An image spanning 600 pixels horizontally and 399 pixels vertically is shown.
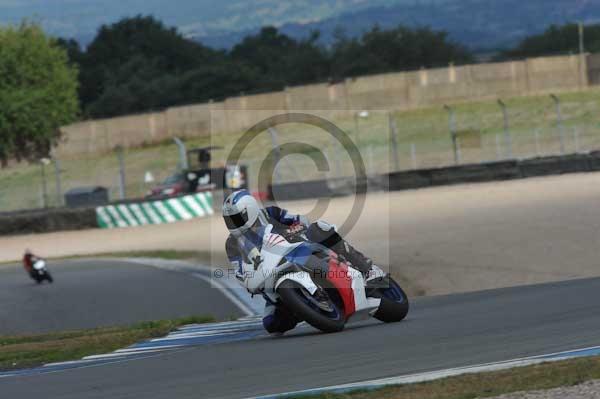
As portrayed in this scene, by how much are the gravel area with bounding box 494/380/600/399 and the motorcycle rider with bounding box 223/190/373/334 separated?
3468 mm

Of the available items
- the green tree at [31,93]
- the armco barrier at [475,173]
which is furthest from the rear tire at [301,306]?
the green tree at [31,93]

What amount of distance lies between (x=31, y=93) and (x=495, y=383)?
2337 inches

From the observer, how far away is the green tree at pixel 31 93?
60750mm

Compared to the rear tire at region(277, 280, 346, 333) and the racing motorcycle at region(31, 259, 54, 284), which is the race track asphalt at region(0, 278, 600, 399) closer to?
the rear tire at region(277, 280, 346, 333)

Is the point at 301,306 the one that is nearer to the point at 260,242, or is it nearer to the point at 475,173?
the point at 260,242

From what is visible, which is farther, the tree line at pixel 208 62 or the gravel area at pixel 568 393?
the tree line at pixel 208 62

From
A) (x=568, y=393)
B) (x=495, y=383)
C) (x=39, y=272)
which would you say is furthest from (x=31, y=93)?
(x=568, y=393)

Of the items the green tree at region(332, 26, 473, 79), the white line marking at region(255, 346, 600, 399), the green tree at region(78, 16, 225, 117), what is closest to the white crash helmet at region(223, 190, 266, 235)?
the white line marking at region(255, 346, 600, 399)

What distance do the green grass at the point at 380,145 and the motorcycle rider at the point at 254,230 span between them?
2928cm

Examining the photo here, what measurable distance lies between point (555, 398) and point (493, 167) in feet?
91.7

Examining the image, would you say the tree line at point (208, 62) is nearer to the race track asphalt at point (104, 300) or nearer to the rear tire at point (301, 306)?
the race track asphalt at point (104, 300)

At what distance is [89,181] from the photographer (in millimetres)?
51906

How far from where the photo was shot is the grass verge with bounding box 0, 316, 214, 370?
1029cm

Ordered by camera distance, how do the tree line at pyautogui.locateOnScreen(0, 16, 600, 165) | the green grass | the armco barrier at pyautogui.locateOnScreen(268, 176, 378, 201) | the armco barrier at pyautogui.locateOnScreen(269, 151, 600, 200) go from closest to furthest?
the armco barrier at pyautogui.locateOnScreen(269, 151, 600, 200), the armco barrier at pyautogui.locateOnScreen(268, 176, 378, 201), the green grass, the tree line at pyautogui.locateOnScreen(0, 16, 600, 165)
